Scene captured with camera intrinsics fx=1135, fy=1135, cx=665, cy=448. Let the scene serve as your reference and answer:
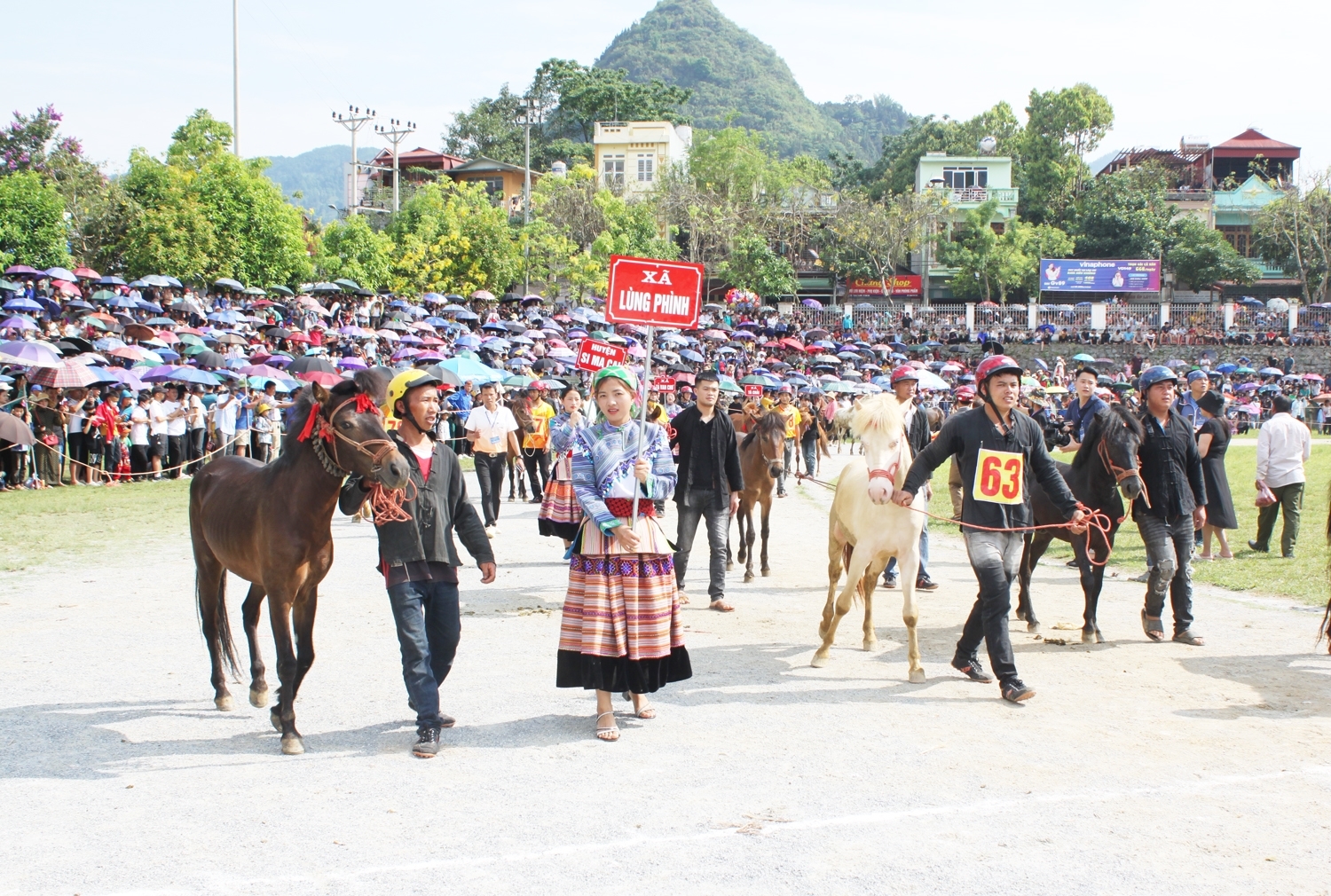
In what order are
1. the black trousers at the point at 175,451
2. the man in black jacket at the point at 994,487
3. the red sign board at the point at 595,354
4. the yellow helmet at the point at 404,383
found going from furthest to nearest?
the black trousers at the point at 175,451
the red sign board at the point at 595,354
the man in black jacket at the point at 994,487
the yellow helmet at the point at 404,383

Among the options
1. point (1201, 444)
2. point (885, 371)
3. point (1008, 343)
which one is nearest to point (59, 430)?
point (1201, 444)

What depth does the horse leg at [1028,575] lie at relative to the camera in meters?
8.94

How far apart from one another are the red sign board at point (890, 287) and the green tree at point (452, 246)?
1919cm

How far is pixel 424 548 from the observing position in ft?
19.4

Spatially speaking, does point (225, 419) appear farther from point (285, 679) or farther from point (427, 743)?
point (427, 743)

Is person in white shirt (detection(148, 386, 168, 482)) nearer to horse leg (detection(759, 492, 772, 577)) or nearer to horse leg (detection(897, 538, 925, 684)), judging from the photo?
horse leg (detection(759, 492, 772, 577))

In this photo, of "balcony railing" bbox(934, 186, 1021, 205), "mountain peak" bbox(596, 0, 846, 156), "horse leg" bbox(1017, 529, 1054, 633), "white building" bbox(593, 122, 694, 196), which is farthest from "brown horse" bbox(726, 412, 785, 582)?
"mountain peak" bbox(596, 0, 846, 156)

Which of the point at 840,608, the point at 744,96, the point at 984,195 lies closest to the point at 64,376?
the point at 840,608

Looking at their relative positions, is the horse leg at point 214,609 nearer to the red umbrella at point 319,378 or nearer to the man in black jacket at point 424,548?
the red umbrella at point 319,378

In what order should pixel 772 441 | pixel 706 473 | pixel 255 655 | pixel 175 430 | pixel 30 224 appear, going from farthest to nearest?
pixel 30 224
pixel 175 430
pixel 772 441
pixel 706 473
pixel 255 655

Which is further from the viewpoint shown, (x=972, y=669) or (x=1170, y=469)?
(x=1170, y=469)

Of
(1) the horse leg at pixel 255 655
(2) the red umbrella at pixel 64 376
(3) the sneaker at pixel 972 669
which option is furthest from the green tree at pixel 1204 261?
(1) the horse leg at pixel 255 655

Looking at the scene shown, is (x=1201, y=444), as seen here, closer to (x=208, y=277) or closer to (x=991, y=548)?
(x=991, y=548)

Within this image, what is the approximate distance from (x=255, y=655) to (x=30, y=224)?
1178 inches
